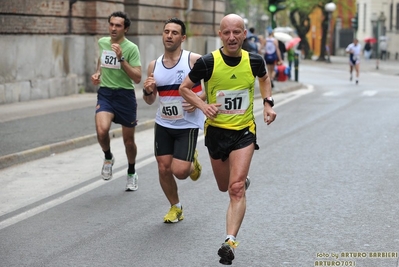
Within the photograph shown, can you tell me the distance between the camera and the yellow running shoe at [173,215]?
8.45 meters

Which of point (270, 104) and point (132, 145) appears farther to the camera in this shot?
point (132, 145)

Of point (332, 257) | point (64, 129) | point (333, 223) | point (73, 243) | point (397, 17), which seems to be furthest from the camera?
point (397, 17)

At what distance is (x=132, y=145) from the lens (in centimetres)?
1030

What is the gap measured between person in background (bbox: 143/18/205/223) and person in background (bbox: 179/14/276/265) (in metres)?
0.98

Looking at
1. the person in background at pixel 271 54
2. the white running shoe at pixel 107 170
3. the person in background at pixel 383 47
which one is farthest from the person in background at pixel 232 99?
the person in background at pixel 383 47

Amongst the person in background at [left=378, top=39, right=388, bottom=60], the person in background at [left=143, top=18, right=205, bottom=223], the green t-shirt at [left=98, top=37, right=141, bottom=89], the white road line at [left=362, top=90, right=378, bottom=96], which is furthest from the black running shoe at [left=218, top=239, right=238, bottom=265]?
the person in background at [left=378, top=39, right=388, bottom=60]

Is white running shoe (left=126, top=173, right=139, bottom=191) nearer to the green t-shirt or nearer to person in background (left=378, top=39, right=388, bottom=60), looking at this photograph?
the green t-shirt

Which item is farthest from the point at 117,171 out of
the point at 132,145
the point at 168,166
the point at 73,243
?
the point at 73,243

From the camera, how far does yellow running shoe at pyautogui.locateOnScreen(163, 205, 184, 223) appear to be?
8.45 metres

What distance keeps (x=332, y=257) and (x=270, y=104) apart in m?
1.24

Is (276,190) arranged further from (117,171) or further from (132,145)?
(117,171)

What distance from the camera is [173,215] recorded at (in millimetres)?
8484

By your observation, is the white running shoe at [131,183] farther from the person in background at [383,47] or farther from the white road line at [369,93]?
the person in background at [383,47]

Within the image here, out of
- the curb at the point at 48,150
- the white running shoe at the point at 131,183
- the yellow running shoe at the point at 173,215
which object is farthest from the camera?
the curb at the point at 48,150
